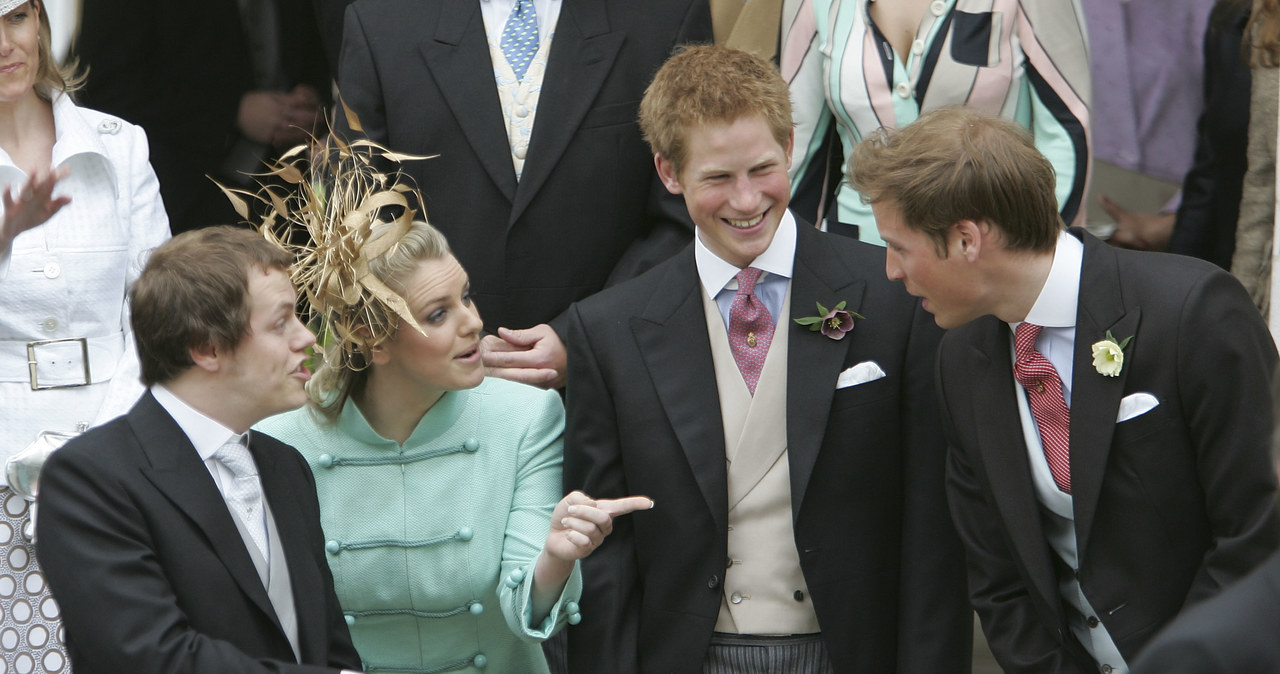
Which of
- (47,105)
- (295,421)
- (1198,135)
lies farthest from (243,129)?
(1198,135)

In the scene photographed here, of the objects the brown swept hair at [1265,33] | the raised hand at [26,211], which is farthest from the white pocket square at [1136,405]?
the raised hand at [26,211]

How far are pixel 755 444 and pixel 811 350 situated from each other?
0.23 meters

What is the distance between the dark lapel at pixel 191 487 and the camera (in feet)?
9.61

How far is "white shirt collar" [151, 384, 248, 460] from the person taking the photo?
119 inches

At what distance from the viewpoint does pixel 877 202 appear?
326cm

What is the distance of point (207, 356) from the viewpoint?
3037 mm

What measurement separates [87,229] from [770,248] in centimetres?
168

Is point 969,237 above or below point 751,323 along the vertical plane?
above

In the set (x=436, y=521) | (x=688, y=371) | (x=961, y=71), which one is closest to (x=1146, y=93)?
(x=961, y=71)

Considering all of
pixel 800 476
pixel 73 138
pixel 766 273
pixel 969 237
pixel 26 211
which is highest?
pixel 26 211

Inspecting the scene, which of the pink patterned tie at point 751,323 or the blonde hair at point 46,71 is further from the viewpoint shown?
the blonde hair at point 46,71

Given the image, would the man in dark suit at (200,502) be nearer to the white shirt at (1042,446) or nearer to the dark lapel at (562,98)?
the dark lapel at (562,98)

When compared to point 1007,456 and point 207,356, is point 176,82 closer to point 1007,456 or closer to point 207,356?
point 207,356

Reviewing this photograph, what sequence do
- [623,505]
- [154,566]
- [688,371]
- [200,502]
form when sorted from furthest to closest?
[688,371] < [623,505] < [200,502] < [154,566]
